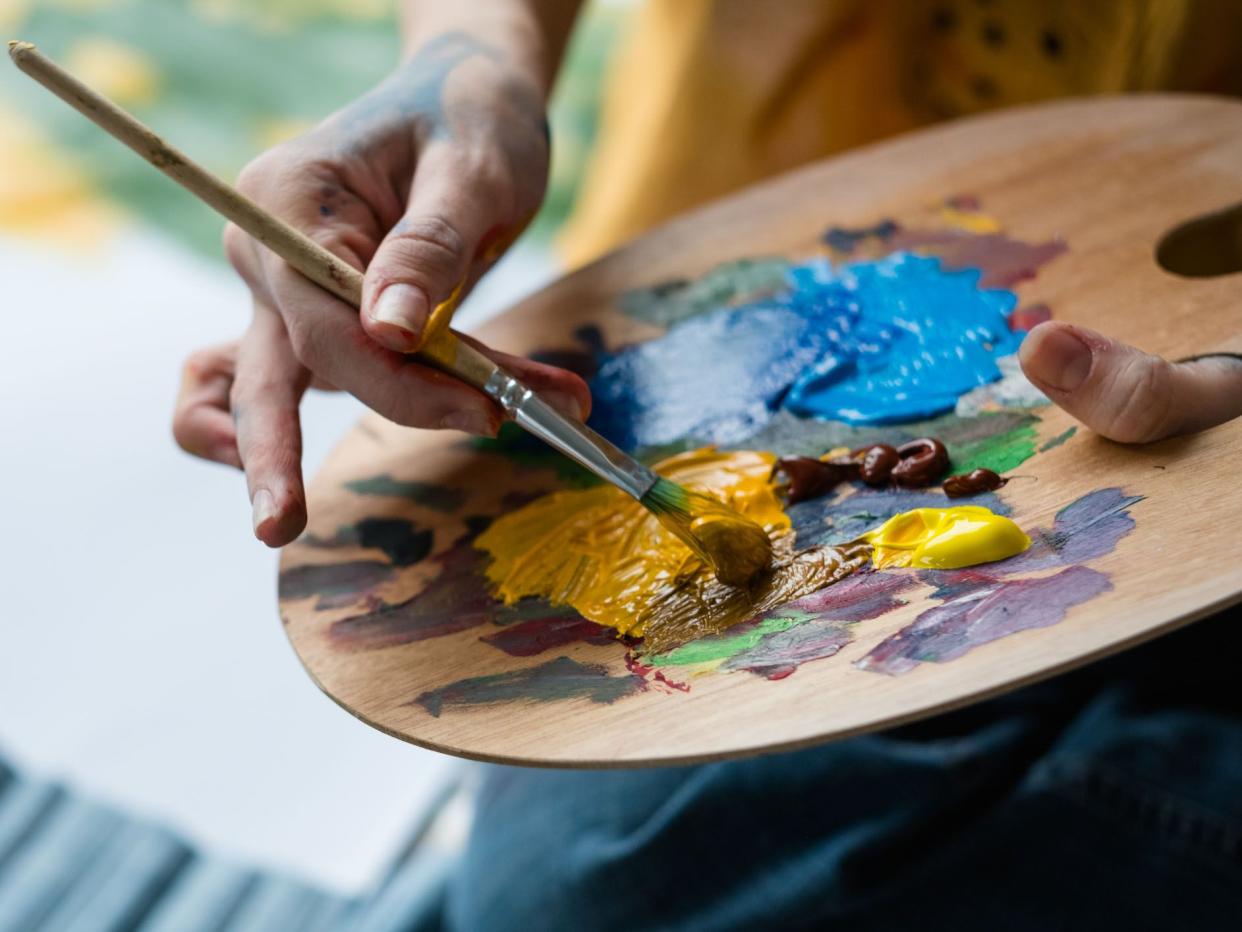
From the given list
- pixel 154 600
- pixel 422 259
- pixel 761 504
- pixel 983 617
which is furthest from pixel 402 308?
pixel 154 600

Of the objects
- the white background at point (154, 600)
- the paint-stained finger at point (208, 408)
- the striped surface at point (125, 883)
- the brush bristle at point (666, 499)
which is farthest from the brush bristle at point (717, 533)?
the white background at point (154, 600)

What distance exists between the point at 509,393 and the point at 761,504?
0.17m

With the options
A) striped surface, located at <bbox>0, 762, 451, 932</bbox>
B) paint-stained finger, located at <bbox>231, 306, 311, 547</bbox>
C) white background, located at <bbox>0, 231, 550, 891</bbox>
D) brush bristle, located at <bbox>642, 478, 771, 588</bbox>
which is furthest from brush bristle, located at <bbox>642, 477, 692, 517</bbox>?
white background, located at <bbox>0, 231, 550, 891</bbox>

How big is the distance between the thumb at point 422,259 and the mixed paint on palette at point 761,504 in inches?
6.2

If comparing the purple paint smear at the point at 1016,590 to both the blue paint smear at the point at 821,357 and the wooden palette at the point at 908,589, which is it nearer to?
the wooden palette at the point at 908,589

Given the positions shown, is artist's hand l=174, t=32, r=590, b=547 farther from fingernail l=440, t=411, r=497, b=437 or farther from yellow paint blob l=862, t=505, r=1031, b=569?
yellow paint blob l=862, t=505, r=1031, b=569

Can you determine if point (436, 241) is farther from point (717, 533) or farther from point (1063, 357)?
point (1063, 357)

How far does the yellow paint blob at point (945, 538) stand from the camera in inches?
25.3

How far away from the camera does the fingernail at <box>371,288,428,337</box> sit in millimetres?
681

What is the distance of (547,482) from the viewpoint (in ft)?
2.74

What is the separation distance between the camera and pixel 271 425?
0.78 m

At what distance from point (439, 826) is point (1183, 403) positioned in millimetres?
1018

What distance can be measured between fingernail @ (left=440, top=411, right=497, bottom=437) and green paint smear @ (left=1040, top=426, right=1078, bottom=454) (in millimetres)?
329

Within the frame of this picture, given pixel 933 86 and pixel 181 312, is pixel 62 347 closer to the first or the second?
pixel 181 312
